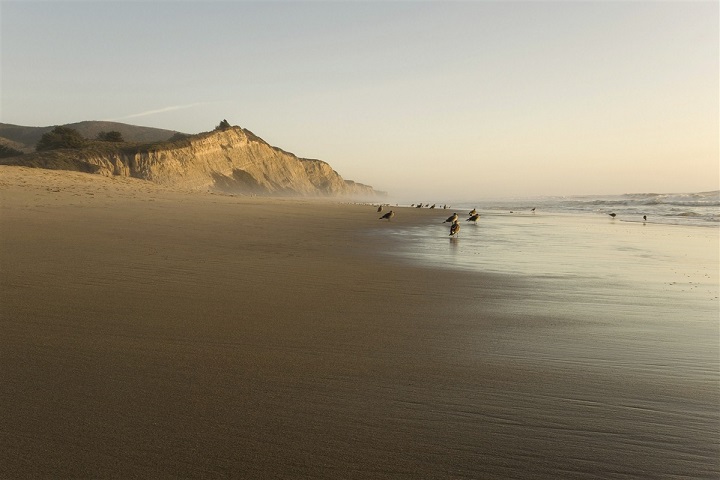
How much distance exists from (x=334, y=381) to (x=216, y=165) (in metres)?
66.6

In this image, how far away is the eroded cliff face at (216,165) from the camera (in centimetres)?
4267

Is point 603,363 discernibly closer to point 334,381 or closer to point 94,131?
point 334,381

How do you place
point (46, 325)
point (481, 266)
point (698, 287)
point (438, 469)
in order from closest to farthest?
point (438, 469) → point (46, 325) → point (698, 287) → point (481, 266)

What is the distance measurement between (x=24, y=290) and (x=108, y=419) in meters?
3.59

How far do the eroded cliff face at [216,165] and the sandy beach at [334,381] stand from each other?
1483 inches

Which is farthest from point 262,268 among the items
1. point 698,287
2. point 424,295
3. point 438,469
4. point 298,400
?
point 698,287

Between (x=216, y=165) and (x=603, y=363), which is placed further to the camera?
(x=216, y=165)

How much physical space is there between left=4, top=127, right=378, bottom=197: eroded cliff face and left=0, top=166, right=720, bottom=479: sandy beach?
37661 millimetres

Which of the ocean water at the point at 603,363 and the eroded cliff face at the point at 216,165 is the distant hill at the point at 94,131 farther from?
the ocean water at the point at 603,363

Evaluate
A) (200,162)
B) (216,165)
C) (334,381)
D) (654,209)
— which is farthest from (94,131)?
(334,381)

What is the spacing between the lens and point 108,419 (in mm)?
2500

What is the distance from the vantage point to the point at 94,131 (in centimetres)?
10481

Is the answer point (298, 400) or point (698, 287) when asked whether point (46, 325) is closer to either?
point (298, 400)

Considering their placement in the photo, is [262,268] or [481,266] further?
[481,266]
